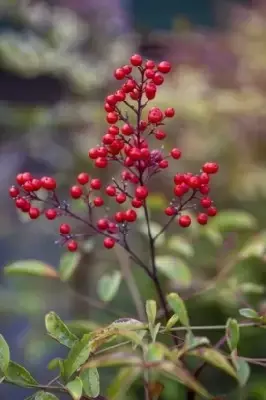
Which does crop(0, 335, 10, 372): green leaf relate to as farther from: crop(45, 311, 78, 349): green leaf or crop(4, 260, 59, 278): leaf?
crop(4, 260, 59, 278): leaf

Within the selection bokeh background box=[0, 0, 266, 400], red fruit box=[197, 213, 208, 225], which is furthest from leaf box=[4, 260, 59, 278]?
bokeh background box=[0, 0, 266, 400]

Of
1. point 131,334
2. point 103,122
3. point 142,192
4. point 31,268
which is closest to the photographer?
point 131,334

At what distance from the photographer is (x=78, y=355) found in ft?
1.85

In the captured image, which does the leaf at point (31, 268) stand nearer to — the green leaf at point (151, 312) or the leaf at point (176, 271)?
the leaf at point (176, 271)

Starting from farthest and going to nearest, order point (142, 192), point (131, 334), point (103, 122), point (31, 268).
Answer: point (103, 122), point (31, 268), point (142, 192), point (131, 334)

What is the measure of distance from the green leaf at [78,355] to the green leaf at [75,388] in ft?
0.08

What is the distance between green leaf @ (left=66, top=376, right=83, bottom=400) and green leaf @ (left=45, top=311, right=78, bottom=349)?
61 millimetres

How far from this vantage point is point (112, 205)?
5.86 feet

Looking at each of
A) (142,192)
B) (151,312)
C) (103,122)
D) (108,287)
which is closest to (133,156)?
(142,192)

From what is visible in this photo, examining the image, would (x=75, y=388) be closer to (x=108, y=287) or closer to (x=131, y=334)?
(x=131, y=334)

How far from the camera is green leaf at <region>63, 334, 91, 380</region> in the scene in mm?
560

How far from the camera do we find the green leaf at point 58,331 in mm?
594

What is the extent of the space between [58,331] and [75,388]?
86mm

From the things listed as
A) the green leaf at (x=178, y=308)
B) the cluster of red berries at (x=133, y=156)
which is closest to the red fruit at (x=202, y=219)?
the cluster of red berries at (x=133, y=156)
